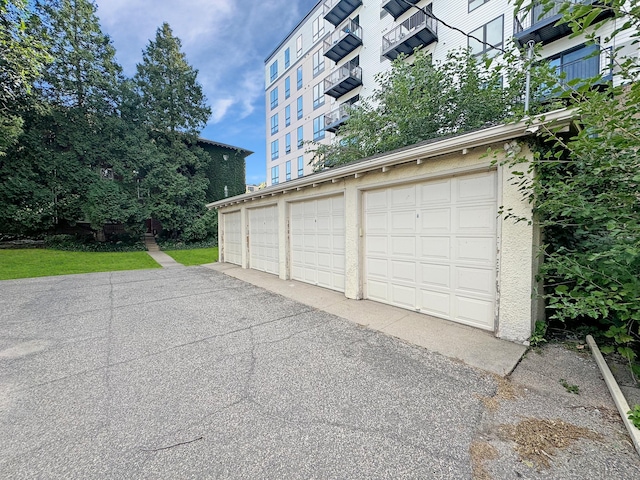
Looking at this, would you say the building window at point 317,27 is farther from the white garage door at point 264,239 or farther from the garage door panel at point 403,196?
the garage door panel at point 403,196

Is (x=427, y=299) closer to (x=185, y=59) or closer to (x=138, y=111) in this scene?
(x=138, y=111)

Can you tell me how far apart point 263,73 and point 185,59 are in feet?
29.5

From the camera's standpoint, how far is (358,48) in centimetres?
1648

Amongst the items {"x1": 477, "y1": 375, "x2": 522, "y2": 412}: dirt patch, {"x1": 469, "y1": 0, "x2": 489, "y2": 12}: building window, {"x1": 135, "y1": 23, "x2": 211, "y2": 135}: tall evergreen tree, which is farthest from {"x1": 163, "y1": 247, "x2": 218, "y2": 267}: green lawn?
{"x1": 469, "y1": 0, "x2": 489, "y2": 12}: building window

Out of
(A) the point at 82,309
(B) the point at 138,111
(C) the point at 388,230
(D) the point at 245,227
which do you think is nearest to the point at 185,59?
(B) the point at 138,111

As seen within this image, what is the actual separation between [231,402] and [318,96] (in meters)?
21.5

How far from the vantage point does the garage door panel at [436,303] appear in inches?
166

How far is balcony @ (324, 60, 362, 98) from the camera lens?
1622cm

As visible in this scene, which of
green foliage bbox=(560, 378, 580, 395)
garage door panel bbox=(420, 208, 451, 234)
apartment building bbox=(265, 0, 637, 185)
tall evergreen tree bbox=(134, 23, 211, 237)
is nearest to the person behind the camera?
green foliage bbox=(560, 378, 580, 395)

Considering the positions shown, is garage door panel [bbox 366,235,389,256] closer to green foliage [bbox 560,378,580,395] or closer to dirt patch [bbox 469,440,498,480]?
green foliage [bbox 560,378,580,395]

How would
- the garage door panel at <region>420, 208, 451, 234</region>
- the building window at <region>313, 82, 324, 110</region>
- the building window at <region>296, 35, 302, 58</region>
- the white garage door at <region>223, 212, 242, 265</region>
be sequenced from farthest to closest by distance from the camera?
the building window at <region>296, 35, 302, 58</region> < the building window at <region>313, 82, 324, 110</region> < the white garage door at <region>223, 212, 242, 265</region> < the garage door panel at <region>420, 208, 451, 234</region>

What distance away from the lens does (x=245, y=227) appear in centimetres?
967

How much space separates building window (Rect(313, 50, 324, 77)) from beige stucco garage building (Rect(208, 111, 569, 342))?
16908mm

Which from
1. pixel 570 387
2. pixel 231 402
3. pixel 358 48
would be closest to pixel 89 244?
pixel 231 402
